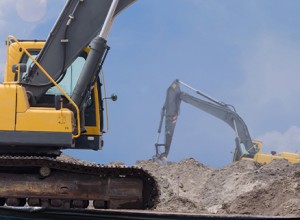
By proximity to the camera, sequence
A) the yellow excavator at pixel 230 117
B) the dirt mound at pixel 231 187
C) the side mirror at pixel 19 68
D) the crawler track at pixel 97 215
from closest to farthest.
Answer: the crawler track at pixel 97 215
the side mirror at pixel 19 68
the dirt mound at pixel 231 187
the yellow excavator at pixel 230 117

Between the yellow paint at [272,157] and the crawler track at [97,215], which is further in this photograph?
the yellow paint at [272,157]

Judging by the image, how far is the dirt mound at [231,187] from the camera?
466 inches

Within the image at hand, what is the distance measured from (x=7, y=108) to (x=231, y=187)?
38.8ft

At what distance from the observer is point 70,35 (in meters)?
9.03

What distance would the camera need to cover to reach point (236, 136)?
1151 inches

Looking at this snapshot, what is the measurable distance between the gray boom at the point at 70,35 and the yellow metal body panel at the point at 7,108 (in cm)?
61

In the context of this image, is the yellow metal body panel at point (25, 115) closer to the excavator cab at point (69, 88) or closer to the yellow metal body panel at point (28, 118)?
the yellow metal body panel at point (28, 118)

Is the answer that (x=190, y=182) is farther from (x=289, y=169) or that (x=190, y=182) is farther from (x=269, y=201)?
(x=269, y=201)

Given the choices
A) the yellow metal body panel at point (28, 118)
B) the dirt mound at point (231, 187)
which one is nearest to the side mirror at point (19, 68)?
the yellow metal body panel at point (28, 118)

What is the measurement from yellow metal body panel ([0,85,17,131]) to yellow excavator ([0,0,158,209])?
0.04ft

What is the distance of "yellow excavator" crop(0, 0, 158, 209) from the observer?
7785 millimetres

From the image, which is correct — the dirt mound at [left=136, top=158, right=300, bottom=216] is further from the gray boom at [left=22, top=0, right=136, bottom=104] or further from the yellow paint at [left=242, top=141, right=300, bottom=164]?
the yellow paint at [left=242, top=141, right=300, bottom=164]

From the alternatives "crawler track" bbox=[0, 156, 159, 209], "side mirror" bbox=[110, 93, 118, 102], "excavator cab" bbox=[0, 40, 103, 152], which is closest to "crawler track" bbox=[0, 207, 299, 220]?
"crawler track" bbox=[0, 156, 159, 209]

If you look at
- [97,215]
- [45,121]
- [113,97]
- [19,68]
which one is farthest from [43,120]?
[97,215]
